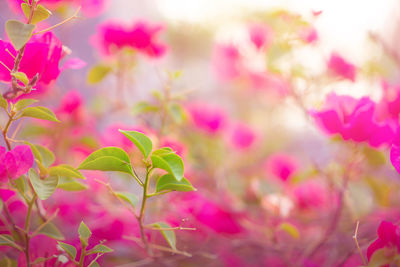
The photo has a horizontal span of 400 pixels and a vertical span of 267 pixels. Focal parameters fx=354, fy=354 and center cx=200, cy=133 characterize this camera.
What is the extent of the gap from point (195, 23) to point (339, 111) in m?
1.14

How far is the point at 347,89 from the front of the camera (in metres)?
0.85

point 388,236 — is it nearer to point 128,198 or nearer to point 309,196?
point 128,198

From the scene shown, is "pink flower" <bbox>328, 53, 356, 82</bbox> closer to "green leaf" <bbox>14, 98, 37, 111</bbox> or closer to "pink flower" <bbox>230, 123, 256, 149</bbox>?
"pink flower" <bbox>230, 123, 256, 149</bbox>

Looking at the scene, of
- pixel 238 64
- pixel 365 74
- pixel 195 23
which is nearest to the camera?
pixel 365 74

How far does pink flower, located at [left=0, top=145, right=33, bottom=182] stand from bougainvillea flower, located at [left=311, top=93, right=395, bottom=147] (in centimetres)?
40

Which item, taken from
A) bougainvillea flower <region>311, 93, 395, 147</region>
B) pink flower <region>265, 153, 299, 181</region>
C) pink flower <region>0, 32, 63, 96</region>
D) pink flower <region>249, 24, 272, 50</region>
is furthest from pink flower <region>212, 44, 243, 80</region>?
pink flower <region>0, 32, 63, 96</region>

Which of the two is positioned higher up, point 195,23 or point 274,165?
point 195,23

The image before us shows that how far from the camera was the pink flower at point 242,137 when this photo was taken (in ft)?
3.82

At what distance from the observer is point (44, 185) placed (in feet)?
1.39

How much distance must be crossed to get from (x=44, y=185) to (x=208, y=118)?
67cm

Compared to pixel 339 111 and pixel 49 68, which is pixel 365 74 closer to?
pixel 339 111

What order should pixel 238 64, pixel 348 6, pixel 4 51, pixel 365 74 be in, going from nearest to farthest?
pixel 4 51 → pixel 348 6 → pixel 365 74 → pixel 238 64

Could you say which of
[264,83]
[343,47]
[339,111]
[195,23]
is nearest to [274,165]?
[264,83]

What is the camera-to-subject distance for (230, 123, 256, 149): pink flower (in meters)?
1.16
